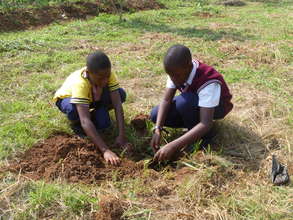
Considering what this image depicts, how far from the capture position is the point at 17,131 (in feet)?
11.3

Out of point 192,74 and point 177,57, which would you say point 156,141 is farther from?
point 177,57

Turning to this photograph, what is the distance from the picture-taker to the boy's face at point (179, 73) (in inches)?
110

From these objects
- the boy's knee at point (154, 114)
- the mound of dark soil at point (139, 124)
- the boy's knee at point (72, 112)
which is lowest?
the mound of dark soil at point (139, 124)

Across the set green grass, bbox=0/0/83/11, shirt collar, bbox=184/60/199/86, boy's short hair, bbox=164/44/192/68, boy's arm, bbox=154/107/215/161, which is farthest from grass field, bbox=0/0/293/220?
green grass, bbox=0/0/83/11

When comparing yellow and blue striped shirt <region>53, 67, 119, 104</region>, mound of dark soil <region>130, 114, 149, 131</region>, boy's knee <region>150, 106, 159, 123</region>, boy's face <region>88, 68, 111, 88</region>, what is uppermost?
boy's face <region>88, 68, 111, 88</region>

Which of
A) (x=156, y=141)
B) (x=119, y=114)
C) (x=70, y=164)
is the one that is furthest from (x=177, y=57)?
(x=70, y=164)

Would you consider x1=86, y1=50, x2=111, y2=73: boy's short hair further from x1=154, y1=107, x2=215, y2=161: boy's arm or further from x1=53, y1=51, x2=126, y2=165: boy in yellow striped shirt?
x1=154, y1=107, x2=215, y2=161: boy's arm

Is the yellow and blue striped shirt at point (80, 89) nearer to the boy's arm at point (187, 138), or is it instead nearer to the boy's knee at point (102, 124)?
the boy's knee at point (102, 124)

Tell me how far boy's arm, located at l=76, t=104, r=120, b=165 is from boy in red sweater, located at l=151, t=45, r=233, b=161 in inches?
14.2

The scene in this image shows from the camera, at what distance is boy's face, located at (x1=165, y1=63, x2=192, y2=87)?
2805 millimetres

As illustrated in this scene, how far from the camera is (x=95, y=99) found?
131 inches

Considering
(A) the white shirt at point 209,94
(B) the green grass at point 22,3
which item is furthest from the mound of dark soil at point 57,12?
(A) the white shirt at point 209,94

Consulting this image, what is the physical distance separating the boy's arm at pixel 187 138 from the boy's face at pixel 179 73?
280 mm

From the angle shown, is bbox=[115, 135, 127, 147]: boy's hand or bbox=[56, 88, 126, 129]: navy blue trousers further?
bbox=[56, 88, 126, 129]: navy blue trousers
